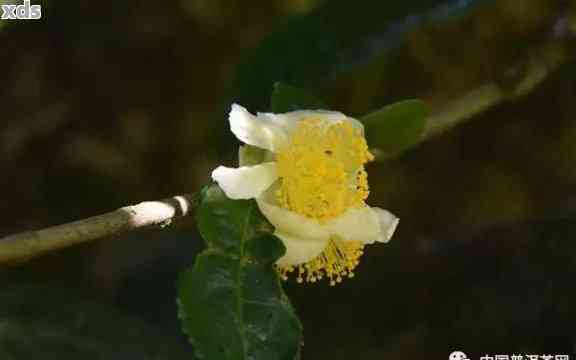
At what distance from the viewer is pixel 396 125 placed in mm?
991

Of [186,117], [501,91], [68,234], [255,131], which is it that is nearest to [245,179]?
[255,131]

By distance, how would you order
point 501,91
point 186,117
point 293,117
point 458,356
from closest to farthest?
point 293,117, point 458,356, point 501,91, point 186,117

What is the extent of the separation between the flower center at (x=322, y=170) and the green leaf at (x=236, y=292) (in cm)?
4

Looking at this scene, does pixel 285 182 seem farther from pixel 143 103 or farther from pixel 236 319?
pixel 143 103

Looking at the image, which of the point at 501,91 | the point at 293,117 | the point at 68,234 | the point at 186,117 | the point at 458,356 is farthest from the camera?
the point at 186,117

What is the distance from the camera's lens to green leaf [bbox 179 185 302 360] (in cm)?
82

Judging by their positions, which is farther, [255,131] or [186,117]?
Result: [186,117]

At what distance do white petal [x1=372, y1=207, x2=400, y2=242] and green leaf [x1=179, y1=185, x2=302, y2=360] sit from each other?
10cm

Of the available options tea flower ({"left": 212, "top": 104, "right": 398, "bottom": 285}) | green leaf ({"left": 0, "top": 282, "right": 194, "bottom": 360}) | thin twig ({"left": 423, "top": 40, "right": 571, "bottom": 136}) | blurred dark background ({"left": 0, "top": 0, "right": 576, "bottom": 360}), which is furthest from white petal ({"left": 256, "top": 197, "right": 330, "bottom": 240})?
blurred dark background ({"left": 0, "top": 0, "right": 576, "bottom": 360})

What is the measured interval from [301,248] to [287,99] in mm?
214

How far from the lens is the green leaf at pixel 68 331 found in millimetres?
908

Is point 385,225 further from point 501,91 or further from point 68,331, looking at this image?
point 501,91

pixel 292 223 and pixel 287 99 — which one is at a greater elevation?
pixel 287 99

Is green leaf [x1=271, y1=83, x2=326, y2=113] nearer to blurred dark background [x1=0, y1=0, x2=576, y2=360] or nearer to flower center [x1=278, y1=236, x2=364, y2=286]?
flower center [x1=278, y1=236, x2=364, y2=286]
